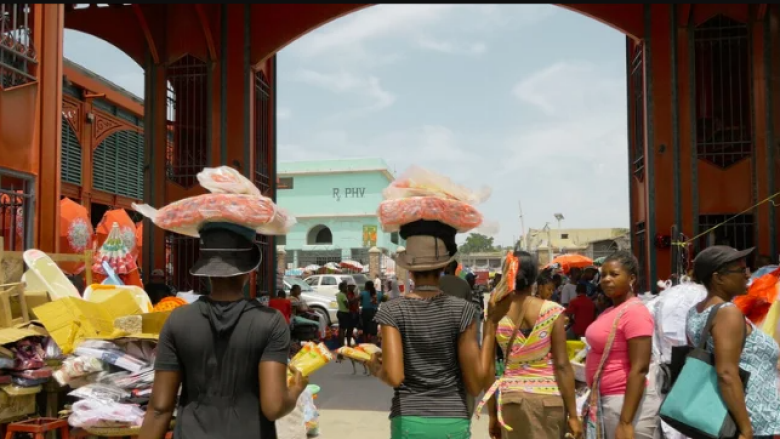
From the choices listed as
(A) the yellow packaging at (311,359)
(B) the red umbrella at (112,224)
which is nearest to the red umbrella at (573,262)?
(B) the red umbrella at (112,224)

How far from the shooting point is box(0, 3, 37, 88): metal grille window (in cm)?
831

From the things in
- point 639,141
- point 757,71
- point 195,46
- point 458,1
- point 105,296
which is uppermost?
point 195,46

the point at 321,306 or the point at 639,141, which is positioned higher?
the point at 639,141

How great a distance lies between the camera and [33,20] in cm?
888

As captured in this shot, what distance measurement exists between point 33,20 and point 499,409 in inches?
310

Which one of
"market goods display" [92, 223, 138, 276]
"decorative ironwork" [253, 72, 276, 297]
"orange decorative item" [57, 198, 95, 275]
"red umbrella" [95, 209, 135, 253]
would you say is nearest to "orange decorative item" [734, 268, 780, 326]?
"market goods display" [92, 223, 138, 276]

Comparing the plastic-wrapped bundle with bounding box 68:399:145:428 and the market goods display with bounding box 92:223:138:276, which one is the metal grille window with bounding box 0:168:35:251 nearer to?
the market goods display with bounding box 92:223:138:276

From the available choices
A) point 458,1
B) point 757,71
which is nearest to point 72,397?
point 458,1

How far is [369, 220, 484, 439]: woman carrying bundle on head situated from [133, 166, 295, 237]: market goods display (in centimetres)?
64

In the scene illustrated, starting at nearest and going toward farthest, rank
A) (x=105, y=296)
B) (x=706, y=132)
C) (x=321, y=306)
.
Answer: (x=105, y=296) → (x=706, y=132) → (x=321, y=306)

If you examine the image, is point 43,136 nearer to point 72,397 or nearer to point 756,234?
point 72,397

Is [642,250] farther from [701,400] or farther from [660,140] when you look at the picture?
[701,400]

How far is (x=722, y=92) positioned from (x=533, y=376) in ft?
35.9

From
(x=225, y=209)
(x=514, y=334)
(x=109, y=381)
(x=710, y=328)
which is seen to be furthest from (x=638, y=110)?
(x=225, y=209)
